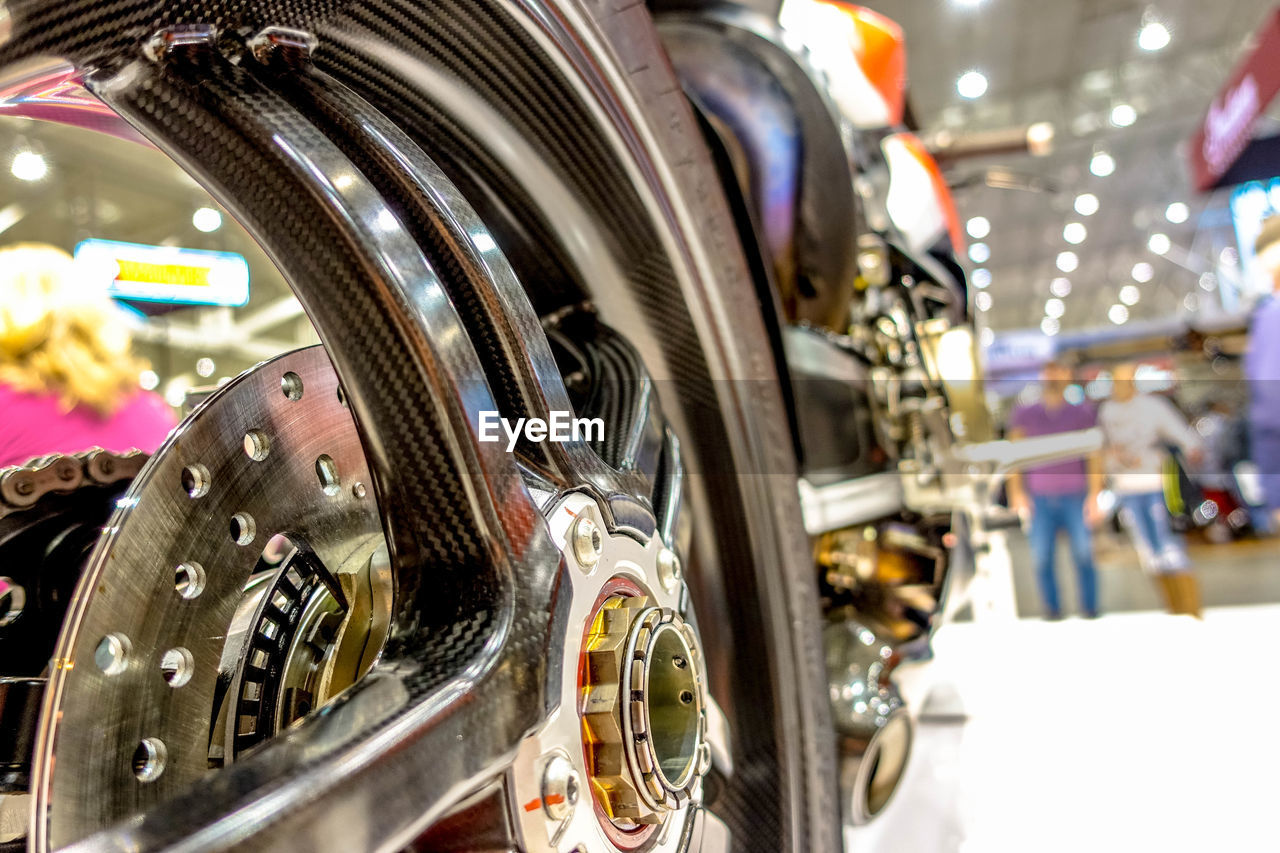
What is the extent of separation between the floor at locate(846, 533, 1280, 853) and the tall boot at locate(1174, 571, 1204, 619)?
162cm

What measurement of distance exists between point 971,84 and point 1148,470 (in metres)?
8.80

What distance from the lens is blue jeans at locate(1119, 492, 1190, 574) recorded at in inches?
171

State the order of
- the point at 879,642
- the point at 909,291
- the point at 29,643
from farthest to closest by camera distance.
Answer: the point at 909,291
the point at 879,642
the point at 29,643

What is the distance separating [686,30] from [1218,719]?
59.3 inches

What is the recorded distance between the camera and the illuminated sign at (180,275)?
0.78 meters

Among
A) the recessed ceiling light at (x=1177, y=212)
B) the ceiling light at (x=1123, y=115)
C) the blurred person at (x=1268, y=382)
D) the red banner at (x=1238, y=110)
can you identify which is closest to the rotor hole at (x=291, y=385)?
the blurred person at (x=1268, y=382)

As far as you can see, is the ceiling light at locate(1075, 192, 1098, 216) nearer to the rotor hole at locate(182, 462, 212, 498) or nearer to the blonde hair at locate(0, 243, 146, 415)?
the blonde hair at locate(0, 243, 146, 415)

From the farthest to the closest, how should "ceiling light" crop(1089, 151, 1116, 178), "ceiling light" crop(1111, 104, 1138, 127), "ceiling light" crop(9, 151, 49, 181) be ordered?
1. "ceiling light" crop(1089, 151, 1116, 178)
2. "ceiling light" crop(1111, 104, 1138, 127)
3. "ceiling light" crop(9, 151, 49, 181)

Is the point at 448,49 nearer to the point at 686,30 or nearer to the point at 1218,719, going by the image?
the point at 686,30

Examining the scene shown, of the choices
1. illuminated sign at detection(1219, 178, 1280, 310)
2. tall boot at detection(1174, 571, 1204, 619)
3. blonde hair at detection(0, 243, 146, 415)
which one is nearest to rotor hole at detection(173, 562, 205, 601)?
blonde hair at detection(0, 243, 146, 415)

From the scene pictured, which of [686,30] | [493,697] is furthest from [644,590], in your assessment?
[686,30]

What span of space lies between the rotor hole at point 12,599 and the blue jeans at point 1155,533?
4819mm

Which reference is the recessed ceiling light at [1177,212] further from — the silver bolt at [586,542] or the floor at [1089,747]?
the silver bolt at [586,542]

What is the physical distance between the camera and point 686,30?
0.97 metres
